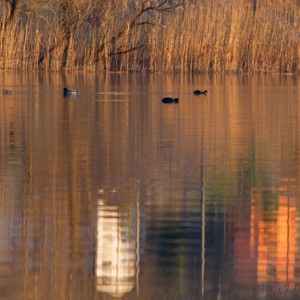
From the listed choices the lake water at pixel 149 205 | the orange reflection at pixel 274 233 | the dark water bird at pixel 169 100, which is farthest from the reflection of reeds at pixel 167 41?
the orange reflection at pixel 274 233

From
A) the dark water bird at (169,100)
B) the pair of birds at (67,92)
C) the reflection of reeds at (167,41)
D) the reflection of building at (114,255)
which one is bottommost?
the reflection of building at (114,255)

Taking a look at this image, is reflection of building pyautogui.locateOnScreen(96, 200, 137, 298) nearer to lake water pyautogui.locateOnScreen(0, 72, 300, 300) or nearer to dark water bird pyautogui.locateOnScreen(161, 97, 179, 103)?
lake water pyautogui.locateOnScreen(0, 72, 300, 300)

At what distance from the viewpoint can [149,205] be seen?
7.01m

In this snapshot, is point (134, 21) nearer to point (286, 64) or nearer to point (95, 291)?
point (286, 64)

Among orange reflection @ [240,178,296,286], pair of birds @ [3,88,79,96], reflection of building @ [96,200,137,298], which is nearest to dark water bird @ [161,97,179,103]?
pair of birds @ [3,88,79,96]

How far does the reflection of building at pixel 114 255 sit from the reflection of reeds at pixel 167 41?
22.1 meters

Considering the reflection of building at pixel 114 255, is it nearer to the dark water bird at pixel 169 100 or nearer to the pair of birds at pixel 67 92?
the dark water bird at pixel 169 100

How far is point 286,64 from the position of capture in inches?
1149

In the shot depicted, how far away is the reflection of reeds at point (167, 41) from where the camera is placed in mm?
28656

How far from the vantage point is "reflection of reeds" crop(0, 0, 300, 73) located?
2866 centimetres

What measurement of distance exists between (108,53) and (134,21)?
1.13 metres

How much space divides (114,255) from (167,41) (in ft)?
76.1

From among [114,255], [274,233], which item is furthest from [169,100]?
[114,255]

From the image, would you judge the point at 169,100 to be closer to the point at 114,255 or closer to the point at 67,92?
the point at 67,92
